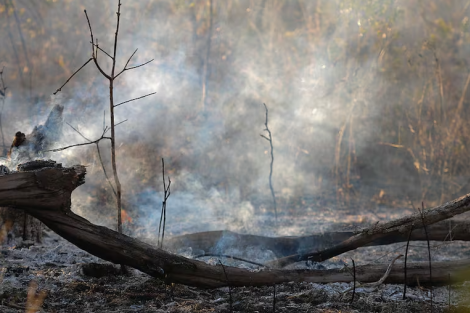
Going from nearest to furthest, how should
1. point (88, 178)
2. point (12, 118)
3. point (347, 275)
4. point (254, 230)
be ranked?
point (347, 275)
point (254, 230)
point (88, 178)
point (12, 118)

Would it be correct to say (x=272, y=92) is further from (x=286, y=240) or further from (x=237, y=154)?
(x=286, y=240)

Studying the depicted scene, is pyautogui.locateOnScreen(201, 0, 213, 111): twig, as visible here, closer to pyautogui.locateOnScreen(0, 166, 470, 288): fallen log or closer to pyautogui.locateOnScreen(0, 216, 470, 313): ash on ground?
pyautogui.locateOnScreen(0, 216, 470, 313): ash on ground

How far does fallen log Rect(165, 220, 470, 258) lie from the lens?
4469 millimetres

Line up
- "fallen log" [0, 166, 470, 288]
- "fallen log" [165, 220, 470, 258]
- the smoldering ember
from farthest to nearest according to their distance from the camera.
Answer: "fallen log" [165, 220, 470, 258]
the smoldering ember
"fallen log" [0, 166, 470, 288]

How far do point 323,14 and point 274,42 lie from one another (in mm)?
1755

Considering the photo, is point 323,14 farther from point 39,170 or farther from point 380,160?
point 39,170

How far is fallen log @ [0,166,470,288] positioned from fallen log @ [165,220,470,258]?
23.7 inches

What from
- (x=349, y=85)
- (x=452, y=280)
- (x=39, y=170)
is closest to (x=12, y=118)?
(x=39, y=170)

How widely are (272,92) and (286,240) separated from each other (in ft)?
26.6

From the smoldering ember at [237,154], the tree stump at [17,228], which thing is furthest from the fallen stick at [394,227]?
the tree stump at [17,228]

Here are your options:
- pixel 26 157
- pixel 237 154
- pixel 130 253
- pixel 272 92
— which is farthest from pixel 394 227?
pixel 272 92

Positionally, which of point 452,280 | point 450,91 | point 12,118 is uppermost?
point 450,91

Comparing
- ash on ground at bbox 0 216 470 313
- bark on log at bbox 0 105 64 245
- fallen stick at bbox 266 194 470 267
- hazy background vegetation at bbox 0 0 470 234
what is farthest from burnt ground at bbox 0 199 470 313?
hazy background vegetation at bbox 0 0 470 234

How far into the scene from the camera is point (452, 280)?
3846 millimetres
